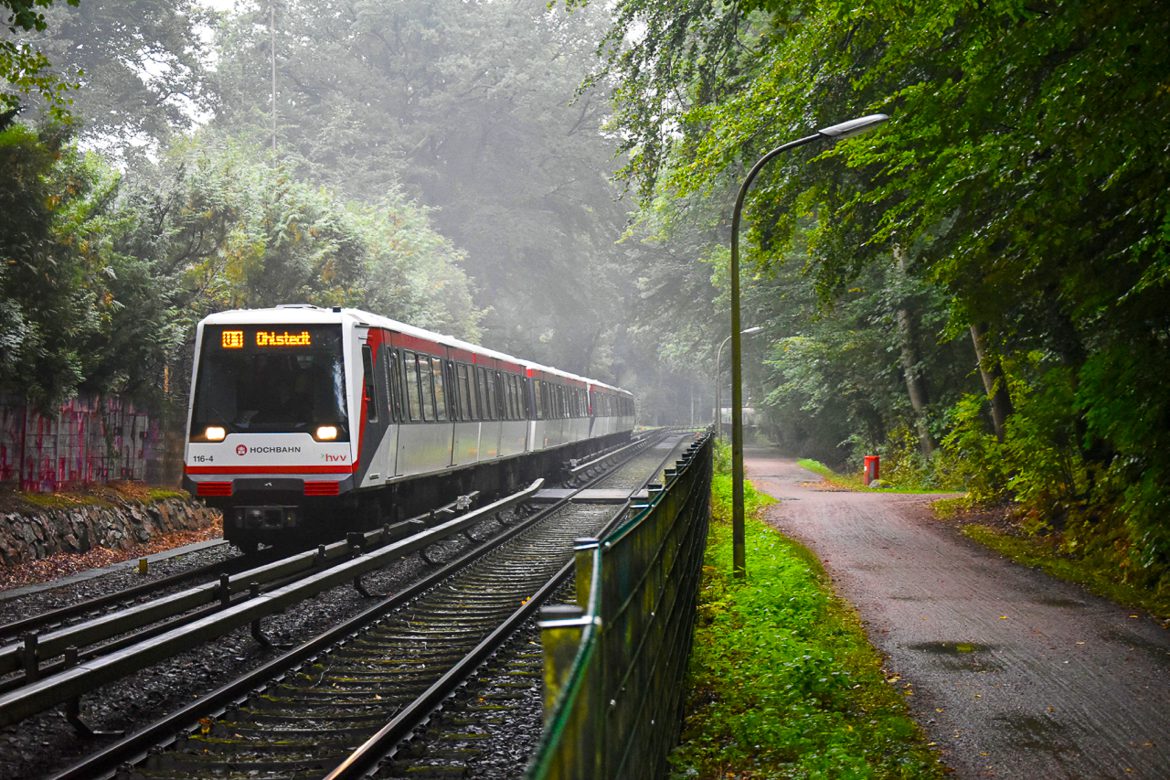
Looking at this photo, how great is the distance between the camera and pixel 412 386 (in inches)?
696

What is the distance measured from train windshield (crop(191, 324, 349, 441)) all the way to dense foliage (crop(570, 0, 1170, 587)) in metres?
5.07

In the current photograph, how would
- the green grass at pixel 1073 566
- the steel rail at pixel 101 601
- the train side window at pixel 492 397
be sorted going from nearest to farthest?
1. the steel rail at pixel 101 601
2. the green grass at pixel 1073 566
3. the train side window at pixel 492 397

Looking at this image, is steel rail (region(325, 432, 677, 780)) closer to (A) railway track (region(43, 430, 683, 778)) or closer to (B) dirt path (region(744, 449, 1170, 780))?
(A) railway track (region(43, 430, 683, 778))

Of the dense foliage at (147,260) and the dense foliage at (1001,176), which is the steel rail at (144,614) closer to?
the dense foliage at (147,260)

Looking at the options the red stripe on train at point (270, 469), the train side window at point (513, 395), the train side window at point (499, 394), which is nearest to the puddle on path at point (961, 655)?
the red stripe on train at point (270, 469)

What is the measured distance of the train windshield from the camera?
15203 millimetres

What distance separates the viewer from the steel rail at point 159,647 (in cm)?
643

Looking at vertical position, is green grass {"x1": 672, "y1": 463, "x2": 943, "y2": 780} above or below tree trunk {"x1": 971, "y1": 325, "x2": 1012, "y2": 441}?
below

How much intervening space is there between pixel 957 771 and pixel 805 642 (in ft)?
11.4

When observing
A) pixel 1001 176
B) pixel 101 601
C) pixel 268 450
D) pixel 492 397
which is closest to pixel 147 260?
pixel 492 397

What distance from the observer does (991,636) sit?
33.1ft

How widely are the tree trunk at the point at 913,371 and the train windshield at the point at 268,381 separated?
16.2 meters

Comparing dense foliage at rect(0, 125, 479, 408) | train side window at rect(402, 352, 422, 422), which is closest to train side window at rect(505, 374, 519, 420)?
dense foliage at rect(0, 125, 479, 408)

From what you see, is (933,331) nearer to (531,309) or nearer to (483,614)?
(483,614)
